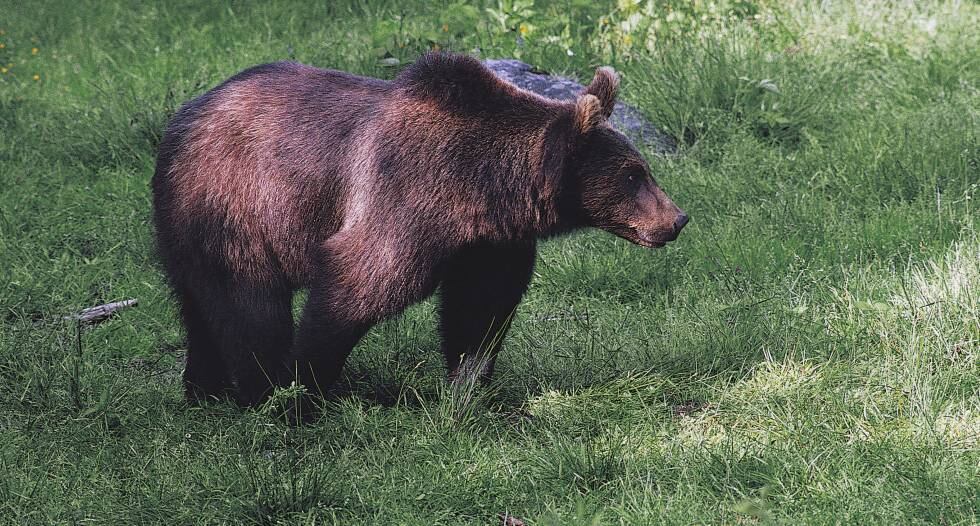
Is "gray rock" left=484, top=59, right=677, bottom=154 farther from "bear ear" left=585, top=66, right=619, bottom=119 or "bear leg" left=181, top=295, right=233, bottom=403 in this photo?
"bear leg" left=181, top=295, right=233, bottom=403

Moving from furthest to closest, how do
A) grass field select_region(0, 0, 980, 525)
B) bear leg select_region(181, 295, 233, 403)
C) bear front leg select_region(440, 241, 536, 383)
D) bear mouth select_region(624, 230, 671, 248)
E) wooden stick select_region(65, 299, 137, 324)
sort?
wooden stick select_region(65, 299, 137, 324), bear leg select_region(181, 295, 233, 403), bear front leg select_region(440, 241, 536, 383), bear mouth select_region(624, 230, 671, 248), grass field select_region(0, 0, 980, 525)

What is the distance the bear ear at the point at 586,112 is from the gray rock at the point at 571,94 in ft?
9.89

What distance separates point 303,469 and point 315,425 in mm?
604

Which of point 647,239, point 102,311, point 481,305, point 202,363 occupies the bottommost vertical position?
point 102,311

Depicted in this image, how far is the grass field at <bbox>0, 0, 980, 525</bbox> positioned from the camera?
3.95 m

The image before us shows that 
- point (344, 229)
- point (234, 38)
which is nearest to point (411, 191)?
point (344, 229)

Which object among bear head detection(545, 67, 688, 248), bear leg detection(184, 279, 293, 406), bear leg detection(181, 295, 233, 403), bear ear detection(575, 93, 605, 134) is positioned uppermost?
bear ear detection(575, 93, 605, 134)

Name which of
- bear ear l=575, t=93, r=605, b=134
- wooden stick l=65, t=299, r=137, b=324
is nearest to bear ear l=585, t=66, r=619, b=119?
bear ear l=575, t=93, r=605, b=134

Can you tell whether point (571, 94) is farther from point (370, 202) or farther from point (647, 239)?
point (370, 202)

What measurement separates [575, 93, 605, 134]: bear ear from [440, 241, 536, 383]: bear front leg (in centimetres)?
54

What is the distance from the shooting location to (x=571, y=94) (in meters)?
7.74

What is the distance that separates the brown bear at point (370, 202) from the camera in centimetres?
446

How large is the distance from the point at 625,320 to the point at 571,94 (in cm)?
251

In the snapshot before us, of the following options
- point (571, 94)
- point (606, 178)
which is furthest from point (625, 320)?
point (571, 94)
